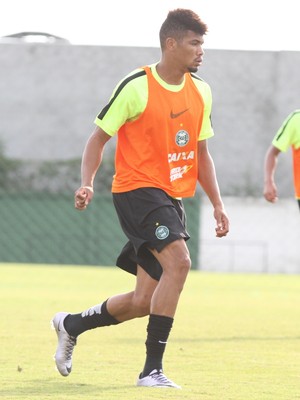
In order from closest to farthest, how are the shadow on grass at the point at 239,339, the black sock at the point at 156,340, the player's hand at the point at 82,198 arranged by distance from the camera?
the player's hand at the point at 82,198, the black sock at the point at 156,340, the shadow on grass at the point at 239,339

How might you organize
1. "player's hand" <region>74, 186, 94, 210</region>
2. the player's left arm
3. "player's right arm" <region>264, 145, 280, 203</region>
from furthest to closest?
"player's right arm" <region>264, 145, 280, 203</region>
the player's left arm
"player's hand" <region>74, 186, 94, 210</region>

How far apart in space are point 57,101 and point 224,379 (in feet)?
139

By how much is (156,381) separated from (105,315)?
96 cm

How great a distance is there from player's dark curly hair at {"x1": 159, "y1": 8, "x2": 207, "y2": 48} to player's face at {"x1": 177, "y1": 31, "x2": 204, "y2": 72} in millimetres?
34

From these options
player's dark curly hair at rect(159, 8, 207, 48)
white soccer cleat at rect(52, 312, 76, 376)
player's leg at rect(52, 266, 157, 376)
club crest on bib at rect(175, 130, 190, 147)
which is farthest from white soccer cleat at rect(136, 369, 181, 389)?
player's dark curly hair at rect(159, 8, 207, 48)

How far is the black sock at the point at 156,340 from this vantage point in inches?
329

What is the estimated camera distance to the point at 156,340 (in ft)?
27.5

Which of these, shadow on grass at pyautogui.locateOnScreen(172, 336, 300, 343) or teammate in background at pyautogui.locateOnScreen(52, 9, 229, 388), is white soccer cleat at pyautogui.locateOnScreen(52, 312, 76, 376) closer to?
teammate in background at pyautogui.locateOnScreen(52, 9, 229, 388)

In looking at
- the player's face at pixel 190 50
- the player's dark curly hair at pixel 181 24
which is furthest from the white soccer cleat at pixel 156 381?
the player's dark curly hair at pixel 181 24

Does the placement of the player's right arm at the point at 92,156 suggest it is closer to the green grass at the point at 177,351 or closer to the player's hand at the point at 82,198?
the player's hand at the point at 82,198

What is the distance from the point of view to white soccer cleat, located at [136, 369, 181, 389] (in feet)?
26.9

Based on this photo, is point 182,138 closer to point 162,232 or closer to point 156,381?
point 162,232

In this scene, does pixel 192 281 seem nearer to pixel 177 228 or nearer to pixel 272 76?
pixel 177 228

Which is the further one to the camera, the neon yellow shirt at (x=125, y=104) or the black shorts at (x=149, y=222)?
the neon yellow shirt at (x=125, y=104)
